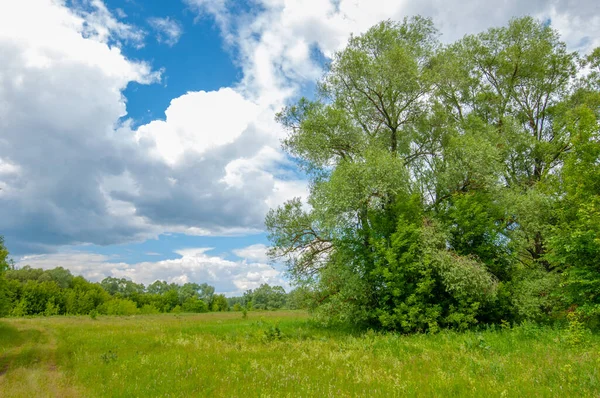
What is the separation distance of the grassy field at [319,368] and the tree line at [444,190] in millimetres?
3551

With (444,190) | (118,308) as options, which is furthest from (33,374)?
(118,308)

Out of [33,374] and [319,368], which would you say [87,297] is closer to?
[33,374]

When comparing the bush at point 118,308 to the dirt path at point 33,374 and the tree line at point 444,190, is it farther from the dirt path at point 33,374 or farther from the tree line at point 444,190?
the tree line at point 444,190

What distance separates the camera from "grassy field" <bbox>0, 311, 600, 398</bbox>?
8.52 meters

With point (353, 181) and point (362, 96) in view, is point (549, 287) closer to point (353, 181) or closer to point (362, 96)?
point (353, 181)

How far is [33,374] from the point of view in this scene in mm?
12344

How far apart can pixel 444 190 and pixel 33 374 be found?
80.1ft

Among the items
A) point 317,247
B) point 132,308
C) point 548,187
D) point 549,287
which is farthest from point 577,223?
point 132,308

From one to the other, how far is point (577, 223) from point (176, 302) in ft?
426

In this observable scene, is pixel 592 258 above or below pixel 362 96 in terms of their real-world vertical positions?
below

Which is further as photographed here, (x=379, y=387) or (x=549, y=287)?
(x=549, y=287)

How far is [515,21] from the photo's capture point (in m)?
30.9

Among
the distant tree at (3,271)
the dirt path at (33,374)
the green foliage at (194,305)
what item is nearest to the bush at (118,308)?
the green foliage at (194,305)

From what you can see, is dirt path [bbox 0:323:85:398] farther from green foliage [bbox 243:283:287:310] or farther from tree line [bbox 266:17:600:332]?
green foliage [bbox 243:283:287:310]
